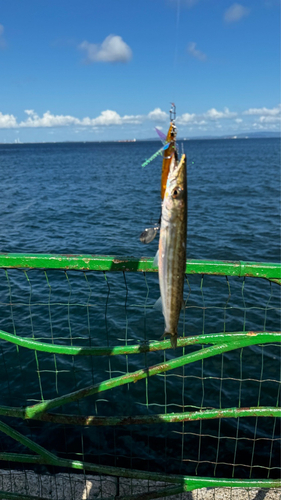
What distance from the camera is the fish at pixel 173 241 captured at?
1.91 m

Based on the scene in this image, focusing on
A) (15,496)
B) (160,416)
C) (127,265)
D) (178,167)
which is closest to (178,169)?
(178,167)

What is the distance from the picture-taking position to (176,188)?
1909 millimetres

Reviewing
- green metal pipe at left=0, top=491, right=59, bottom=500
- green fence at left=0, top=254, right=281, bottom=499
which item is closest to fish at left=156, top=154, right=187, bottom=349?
green fence at left=0, top=254, right=281, bottom=499

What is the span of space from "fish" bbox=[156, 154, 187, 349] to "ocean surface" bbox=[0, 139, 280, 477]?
266 millimetres

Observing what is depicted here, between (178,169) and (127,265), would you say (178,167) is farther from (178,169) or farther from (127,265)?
(127,265)

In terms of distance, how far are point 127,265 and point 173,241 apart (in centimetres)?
112

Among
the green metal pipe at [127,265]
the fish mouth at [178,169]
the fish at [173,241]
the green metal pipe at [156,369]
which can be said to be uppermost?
the fish mouth at [178,169]

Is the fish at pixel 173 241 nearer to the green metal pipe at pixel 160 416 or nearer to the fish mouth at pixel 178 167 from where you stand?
the fish mouth at pixel 178 167

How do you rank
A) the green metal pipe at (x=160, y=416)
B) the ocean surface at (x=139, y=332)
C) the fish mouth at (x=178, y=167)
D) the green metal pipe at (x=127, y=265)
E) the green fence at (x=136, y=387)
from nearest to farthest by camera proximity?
1. the fish mouth at (x=178, y=167)
2. the green metal pipe at (x=127, y=265)
3. the green fence at (x=136, y=387)
4. the green metal pipe at (x=160, y=416)
5. the ocean surface at (x=139, y=332)

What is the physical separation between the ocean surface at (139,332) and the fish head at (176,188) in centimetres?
31

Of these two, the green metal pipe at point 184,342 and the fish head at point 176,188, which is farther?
the green metal pipe at point 184,342

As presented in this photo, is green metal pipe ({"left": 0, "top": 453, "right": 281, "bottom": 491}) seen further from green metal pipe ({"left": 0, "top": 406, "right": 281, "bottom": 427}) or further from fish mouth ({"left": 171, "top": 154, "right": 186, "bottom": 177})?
fish mouth ({"left": 171, "top": 154, "right": 186, "bottom": 177})

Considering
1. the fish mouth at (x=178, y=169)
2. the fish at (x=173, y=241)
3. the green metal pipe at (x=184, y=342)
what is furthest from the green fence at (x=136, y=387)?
the fish mouth at (x=178, y=169)

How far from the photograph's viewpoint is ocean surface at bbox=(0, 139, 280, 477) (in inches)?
253
